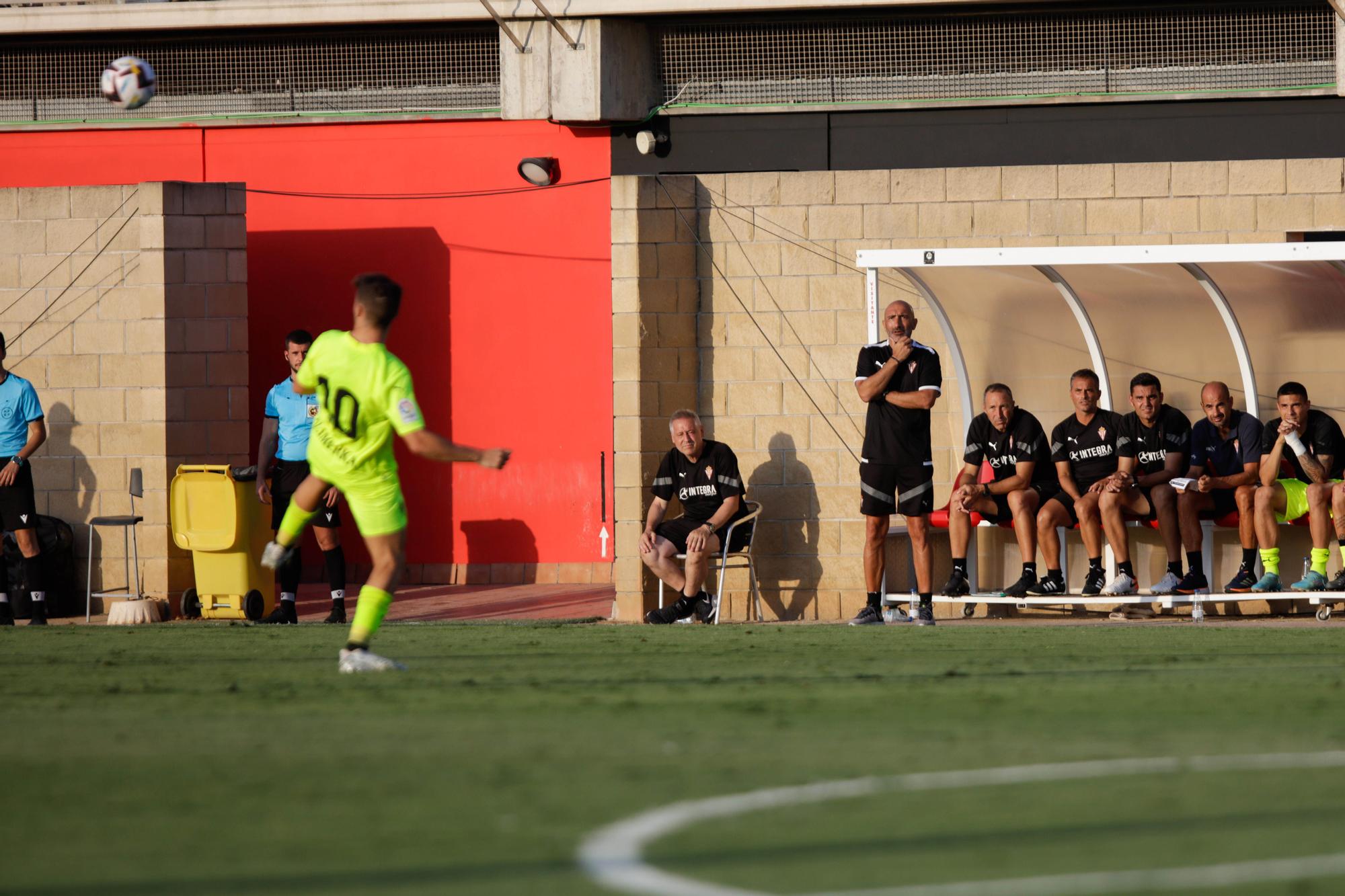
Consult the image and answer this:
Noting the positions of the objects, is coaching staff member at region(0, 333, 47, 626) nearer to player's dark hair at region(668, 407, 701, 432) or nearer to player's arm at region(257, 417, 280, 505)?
player's arm at region(257, 417, 280, 505)

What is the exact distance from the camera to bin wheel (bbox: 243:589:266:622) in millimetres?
13719

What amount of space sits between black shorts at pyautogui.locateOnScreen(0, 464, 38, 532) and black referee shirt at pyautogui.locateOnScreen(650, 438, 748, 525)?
14.9 ft

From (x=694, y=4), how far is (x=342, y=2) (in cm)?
346

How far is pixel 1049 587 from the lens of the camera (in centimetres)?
1245

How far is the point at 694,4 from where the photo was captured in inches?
617

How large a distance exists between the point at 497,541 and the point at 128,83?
5.84m

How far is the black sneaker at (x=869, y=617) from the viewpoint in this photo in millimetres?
12008

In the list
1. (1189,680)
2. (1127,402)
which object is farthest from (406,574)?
(1189,680)

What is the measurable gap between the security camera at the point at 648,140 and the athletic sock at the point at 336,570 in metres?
4.88

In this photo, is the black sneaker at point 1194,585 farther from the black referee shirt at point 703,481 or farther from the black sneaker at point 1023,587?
the black referee shirt at point 703,481

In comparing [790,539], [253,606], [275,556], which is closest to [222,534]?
[253,606]

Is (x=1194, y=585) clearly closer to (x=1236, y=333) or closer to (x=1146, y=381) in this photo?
(x=1146, y=381)

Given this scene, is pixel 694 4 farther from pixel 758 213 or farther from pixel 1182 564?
pixel 1182 564

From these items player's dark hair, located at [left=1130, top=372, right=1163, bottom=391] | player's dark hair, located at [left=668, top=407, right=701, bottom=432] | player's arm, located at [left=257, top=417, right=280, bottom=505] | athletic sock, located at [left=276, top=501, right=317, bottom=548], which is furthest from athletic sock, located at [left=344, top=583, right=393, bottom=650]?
player's dark hair, located at [left=1130, top=372, right=1163, bottom=391]
